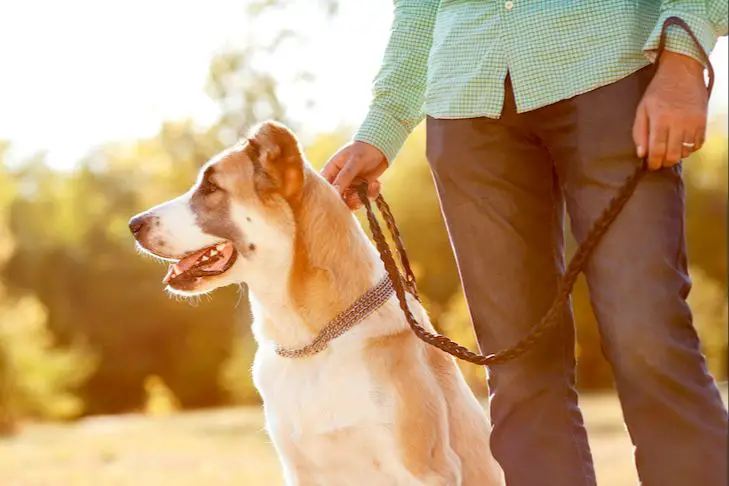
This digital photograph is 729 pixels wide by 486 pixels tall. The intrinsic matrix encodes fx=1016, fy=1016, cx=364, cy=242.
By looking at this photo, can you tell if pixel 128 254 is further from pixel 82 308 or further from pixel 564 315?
pixel 564 315

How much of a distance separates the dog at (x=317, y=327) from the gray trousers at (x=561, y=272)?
33 centimetres

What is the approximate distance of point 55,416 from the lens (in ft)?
65.1

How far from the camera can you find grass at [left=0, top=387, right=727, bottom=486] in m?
8.18

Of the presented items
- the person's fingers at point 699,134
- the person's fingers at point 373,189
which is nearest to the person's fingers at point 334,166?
the person's fingers at point 373,189

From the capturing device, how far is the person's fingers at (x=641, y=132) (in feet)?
7.38

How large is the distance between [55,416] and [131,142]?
1521 cm

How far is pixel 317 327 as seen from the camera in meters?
3.04

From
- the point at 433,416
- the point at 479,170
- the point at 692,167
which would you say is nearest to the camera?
the point at 479,170

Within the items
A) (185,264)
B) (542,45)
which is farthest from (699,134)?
(185,264)

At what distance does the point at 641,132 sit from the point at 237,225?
1415 mm

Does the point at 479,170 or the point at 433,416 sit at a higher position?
the point at 479,170

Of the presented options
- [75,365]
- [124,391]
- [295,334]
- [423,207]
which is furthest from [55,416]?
[295,334]

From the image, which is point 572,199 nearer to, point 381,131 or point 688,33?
point 688,33

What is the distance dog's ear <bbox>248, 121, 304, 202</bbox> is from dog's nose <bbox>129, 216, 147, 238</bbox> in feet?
1.23
